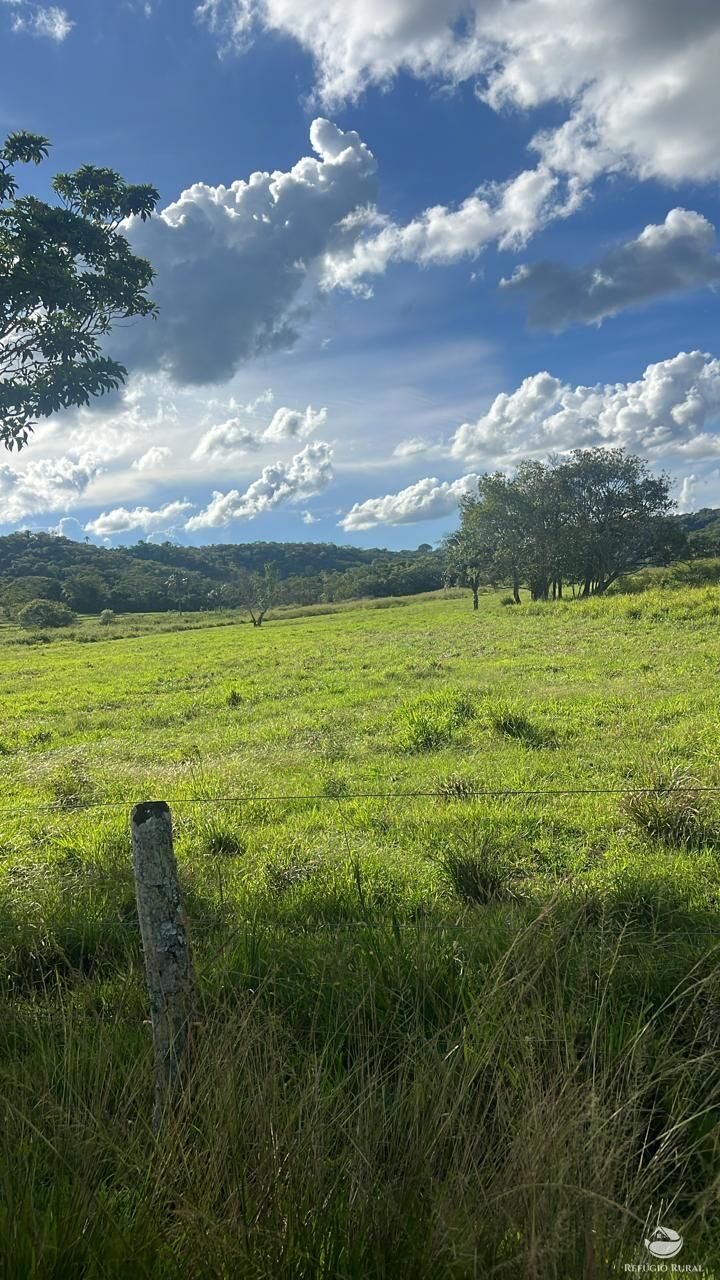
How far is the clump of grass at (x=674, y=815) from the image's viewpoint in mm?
6658

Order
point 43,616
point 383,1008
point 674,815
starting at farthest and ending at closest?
point 43,616, point 674,815, point 383,1008

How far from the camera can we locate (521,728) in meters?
12.1

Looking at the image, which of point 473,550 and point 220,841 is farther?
point 473,550

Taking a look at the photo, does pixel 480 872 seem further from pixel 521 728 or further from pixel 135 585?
pixel 135 585

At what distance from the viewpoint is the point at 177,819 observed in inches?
324

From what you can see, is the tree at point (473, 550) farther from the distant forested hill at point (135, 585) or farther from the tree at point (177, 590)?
the tree at point (177, 590)

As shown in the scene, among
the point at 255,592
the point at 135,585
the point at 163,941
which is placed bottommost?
the point at 163,941

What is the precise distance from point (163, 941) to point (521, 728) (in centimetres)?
992

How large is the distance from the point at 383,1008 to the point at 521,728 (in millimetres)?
8809

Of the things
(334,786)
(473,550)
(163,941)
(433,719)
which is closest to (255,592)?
(473,550)

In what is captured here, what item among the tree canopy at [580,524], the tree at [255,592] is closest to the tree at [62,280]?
the tree canopy at [580,524]

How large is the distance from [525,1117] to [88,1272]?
4.90 ft

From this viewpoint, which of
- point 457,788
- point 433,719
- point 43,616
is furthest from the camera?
point 43,616
